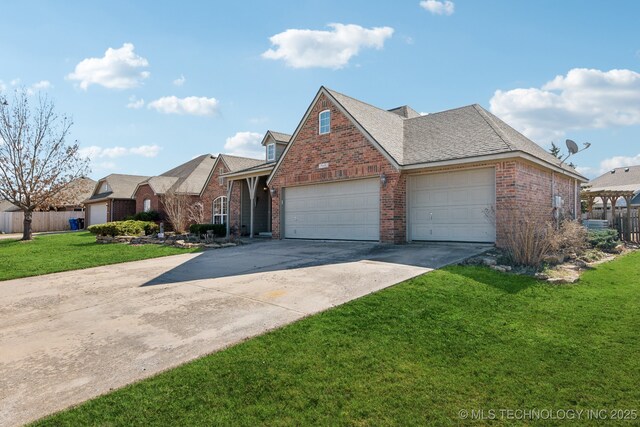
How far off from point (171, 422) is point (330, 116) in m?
13.7

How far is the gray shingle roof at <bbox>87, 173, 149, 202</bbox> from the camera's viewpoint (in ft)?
108

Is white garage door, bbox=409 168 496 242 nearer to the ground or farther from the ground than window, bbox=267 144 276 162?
nearer to the ground

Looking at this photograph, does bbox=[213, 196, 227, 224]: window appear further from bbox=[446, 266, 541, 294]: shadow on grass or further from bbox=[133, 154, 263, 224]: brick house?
bbox=[446, 266, 541, 294]: shadow on grass

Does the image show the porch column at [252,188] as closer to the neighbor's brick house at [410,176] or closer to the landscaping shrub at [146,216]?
the neighbor's brick house at [410,176]

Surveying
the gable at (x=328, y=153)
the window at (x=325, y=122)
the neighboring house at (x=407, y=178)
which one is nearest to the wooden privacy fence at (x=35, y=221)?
the neighboring house at (x=407, y=178)

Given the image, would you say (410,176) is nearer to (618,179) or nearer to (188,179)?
(188,179)

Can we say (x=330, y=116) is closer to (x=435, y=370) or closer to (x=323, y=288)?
(x=323, y=288)

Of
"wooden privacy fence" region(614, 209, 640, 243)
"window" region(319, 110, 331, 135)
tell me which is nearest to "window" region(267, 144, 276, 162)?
"window" region(319, 110, 331, 135)

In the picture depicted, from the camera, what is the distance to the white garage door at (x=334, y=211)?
46.6 feet

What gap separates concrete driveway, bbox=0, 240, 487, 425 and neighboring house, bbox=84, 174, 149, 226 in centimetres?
2467

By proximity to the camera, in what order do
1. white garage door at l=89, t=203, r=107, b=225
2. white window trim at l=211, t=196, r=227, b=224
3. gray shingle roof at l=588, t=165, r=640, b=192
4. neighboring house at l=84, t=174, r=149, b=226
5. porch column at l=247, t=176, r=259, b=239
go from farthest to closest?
white garage door at l=89, t=203, r=107, b=225
neighboring house at l=84, t=174, r=149, b=226
gray shingle roof at l=588, t=165, r=640, b=192
white window trim at l=211, t=196, r=227, b=224
porch column at l=247, t=176, r=259, b=239

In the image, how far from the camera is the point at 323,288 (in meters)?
7.20

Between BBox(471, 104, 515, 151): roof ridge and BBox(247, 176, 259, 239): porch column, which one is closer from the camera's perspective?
BBox(471, 104, 515, 151): roof ridge

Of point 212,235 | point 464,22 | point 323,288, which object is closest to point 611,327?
point 323,288
